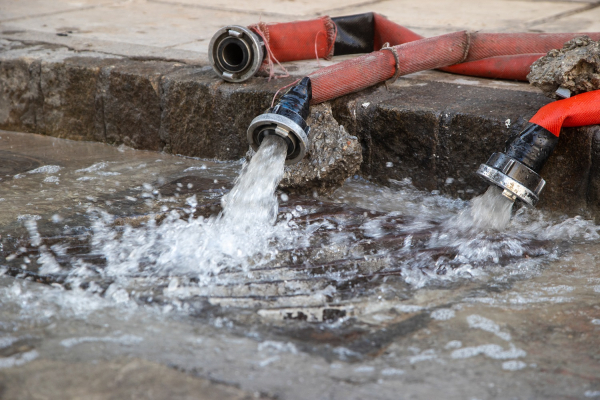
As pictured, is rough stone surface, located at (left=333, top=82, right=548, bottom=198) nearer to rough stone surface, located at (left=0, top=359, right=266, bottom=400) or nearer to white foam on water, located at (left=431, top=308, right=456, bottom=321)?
white foam on water, located at (left=431, top=308, right=456, bottom=321)

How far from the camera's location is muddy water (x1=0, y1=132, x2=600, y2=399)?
62.1 inches

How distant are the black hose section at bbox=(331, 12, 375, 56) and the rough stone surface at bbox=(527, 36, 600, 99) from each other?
1313mm

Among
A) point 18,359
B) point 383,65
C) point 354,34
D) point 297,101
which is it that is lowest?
point 18,359

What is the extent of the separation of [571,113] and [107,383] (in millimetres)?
1933

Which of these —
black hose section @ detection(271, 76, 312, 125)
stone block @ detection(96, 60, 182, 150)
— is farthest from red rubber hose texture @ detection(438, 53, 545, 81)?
stone block @ detection(96, 60, 182, 150)

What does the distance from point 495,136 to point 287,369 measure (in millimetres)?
1572

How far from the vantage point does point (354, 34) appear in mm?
3633

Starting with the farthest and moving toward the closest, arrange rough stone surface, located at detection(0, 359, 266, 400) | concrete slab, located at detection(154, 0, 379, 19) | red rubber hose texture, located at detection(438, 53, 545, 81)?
1. concrete slab, located at detection(154, 0, 379, 19)
2. red rubber hose texture, located at detection(438, 53, 545, 81)
3. rough stone surface, located at detection(0, 359, 266, 400)

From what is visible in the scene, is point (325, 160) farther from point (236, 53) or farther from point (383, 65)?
point (236, 53)

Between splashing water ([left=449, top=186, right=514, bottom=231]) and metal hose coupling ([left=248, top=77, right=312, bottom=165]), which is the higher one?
metal hose coupling ([left=248, top=77, right=312, bottom=165])

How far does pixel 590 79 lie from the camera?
2.43 meters

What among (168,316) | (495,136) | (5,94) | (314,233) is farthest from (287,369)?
(5,94)

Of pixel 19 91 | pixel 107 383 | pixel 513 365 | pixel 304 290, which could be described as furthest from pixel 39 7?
pixel 513 365

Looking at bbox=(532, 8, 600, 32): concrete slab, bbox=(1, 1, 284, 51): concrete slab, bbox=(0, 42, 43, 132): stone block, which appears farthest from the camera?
bbox=(1, 1, 284, 51): concrete slab
